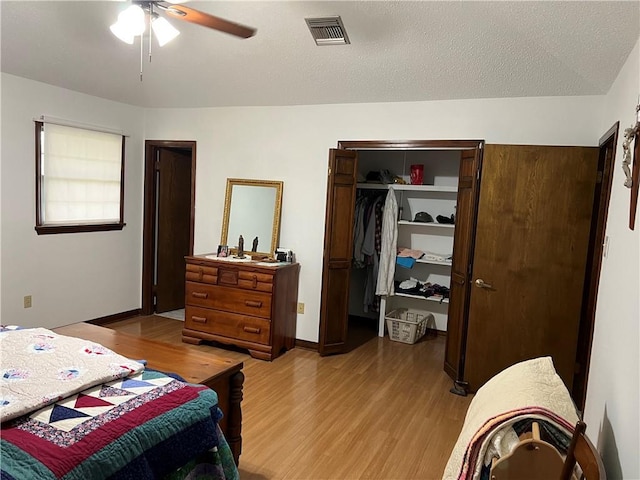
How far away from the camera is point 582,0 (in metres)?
1.96

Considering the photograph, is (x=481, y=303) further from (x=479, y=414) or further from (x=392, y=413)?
(x=479, y=414)

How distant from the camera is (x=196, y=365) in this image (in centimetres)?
201

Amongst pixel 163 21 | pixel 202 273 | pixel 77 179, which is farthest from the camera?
pixel 77 179

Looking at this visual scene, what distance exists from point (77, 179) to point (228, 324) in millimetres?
2082

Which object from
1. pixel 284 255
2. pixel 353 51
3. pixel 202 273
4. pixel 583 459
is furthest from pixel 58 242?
pixel 583 459

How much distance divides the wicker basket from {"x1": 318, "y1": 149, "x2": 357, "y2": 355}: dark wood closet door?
2.37 ft

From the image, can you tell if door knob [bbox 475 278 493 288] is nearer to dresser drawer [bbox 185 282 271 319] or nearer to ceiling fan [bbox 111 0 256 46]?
dresser drawer [bbox 185 282 271 319]

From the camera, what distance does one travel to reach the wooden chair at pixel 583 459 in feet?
4.00

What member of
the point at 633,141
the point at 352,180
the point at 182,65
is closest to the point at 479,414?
the point at 633,141

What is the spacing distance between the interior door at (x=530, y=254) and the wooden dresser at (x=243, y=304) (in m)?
1.68

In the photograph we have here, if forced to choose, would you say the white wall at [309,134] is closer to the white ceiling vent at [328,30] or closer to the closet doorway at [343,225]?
the closet doorway at [343,225]

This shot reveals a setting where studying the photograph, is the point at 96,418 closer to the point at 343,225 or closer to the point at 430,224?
the point at 343,225

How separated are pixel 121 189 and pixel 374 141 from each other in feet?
9.21

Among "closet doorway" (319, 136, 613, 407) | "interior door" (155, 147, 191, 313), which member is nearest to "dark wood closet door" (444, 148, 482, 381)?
"closet doorway" (319, 136, 613, 407)
